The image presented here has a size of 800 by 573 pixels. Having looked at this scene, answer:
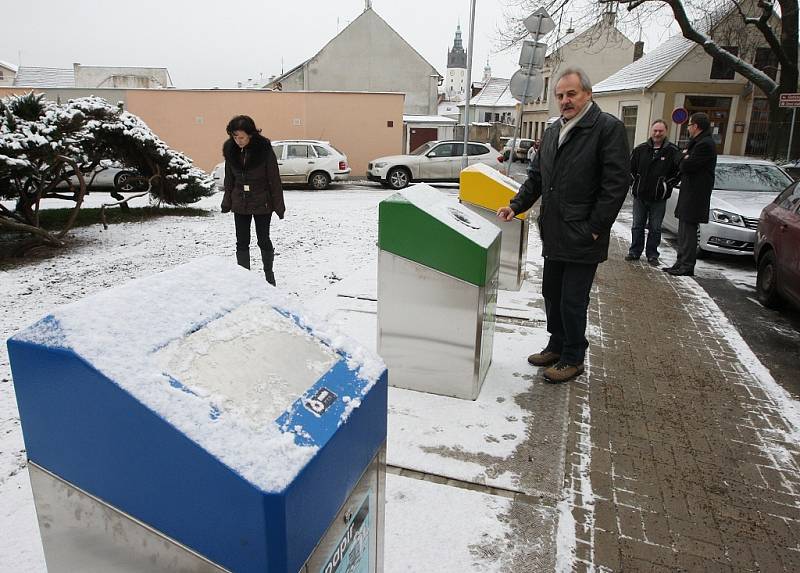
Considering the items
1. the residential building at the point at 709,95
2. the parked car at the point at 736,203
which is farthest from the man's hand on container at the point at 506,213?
the residential building at the point at 709,95

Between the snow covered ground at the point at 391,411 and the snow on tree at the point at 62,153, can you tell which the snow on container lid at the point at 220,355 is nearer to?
the snow covered ground at the point at 391,411

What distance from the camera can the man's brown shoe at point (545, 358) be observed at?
4.26 meters

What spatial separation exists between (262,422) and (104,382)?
0.30 meters

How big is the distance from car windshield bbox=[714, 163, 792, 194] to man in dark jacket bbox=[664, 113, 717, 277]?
2529mm

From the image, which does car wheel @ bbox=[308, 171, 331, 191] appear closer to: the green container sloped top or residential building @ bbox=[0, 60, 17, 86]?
the green container sloped top

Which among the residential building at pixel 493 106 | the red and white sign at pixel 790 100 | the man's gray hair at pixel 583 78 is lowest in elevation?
the man's gray hair at pixel 583 78

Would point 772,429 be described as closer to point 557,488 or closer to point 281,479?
point 557,488

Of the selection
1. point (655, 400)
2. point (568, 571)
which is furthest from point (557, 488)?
point (655, 400)

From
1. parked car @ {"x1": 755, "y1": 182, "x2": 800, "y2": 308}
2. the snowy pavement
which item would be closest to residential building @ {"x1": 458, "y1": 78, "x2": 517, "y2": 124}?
parked car @ {"x1": 755, "y1": 182, "x2": 800, "y2": 308}

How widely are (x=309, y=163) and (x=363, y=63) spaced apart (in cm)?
1586

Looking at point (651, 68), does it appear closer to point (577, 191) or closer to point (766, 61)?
point (766, 61)

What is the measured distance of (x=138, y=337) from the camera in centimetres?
125

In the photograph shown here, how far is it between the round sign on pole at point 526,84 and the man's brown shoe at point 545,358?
517 cm

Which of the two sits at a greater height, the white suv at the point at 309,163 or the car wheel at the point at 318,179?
the white suv at the point at 309,163
